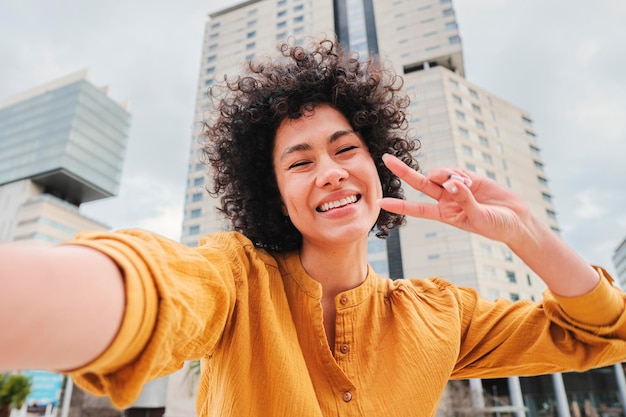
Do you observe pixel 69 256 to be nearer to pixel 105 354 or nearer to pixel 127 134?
pixel 105 354

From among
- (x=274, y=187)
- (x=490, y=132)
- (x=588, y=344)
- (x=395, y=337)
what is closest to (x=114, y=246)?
(x=395, y=337)

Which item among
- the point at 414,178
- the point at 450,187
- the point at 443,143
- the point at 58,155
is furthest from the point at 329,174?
the point at 58,155

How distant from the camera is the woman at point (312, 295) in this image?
1.92 ft

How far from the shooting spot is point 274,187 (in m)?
1.69

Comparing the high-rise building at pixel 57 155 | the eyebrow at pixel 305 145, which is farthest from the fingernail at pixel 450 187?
the high-rise building at pixel 57 155

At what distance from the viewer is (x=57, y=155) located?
182 ft

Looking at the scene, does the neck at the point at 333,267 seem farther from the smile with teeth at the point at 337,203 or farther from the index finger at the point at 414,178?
the index finger at the point at 414,178

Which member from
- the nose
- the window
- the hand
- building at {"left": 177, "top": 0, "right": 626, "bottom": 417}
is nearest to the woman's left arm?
the hand

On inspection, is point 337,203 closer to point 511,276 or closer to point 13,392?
point 13,392

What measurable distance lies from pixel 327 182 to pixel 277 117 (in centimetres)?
43

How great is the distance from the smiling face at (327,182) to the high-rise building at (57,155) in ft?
190

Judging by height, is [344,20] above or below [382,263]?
above

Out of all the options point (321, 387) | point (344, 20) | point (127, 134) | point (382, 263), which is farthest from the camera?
point (127, 134)

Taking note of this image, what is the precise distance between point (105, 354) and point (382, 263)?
29.7m
